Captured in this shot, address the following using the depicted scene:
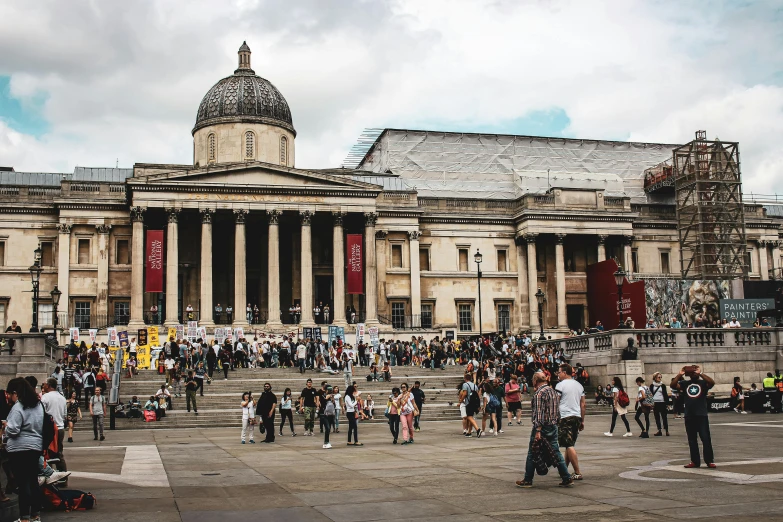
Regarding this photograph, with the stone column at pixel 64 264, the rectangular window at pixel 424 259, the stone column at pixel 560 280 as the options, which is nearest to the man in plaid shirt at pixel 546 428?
the stone column at pixel 64 264

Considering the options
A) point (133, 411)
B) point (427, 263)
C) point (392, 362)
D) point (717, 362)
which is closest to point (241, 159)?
point (427, 263)

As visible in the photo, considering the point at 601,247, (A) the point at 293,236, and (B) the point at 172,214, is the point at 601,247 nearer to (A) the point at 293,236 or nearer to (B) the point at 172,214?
(A) the point at 293,236

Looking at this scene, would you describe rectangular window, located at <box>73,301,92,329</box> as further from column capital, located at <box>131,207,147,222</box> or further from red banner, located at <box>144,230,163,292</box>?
column capital, located at <box>131,207,147,222</box>

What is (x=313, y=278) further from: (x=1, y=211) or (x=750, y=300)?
(x=750, y=300)

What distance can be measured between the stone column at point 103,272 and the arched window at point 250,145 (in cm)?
1005

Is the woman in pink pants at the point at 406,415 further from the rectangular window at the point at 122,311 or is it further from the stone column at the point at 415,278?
the rectangular window at the point at 122,311

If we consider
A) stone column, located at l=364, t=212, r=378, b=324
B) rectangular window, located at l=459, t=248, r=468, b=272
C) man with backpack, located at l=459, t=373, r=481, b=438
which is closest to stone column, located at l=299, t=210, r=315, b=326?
stone column, located at l=364, t=212, r=378, b=324

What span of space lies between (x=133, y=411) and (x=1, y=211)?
3130 cm

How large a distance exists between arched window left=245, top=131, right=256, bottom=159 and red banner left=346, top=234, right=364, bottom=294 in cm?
907

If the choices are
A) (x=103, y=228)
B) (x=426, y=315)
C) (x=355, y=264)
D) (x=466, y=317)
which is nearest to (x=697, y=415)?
(x=355, y=264)

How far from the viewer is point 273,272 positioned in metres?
55.2

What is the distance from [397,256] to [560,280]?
1155cm

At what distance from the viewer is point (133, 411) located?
32.1 meters

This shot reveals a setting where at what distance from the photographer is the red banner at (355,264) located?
56.0 m
